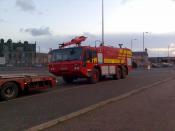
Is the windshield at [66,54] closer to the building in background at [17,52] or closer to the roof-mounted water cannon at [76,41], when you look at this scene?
the roof-mounted water cannon at [76,41]

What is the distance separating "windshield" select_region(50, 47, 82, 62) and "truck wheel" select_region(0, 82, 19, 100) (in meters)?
9.15

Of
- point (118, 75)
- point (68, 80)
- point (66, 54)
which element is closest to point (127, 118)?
point (66, 54)

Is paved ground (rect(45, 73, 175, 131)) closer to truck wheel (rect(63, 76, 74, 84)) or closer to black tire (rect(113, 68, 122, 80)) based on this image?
truck wheel (rect(63, 76, 74, 84))

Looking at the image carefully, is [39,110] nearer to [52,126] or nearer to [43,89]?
[52,126]

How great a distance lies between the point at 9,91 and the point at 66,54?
10.0m

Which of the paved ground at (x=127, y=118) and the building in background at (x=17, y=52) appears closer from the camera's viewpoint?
the paved ground at (x=127, y=118)

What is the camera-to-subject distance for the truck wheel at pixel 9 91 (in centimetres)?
1669

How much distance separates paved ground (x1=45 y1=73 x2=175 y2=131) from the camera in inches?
369

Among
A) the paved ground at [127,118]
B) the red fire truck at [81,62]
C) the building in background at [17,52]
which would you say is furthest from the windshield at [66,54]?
the building in background at [17,52]

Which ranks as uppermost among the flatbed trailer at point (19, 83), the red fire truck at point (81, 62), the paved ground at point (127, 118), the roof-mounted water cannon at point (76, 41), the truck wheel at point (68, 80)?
the roof-mounted water cannon at point (76, 41)

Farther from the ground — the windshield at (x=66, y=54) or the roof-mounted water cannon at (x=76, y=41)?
the roof-mounted water cannon at (x=76, y=41)

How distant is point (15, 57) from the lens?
409 feet

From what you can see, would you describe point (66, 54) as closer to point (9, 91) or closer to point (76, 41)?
point (76, 41)

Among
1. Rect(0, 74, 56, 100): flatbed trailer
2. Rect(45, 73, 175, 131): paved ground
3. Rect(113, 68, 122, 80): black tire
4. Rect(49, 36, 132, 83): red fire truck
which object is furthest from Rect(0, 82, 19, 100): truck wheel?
Rect(113, 68, 122, 80): black tire
